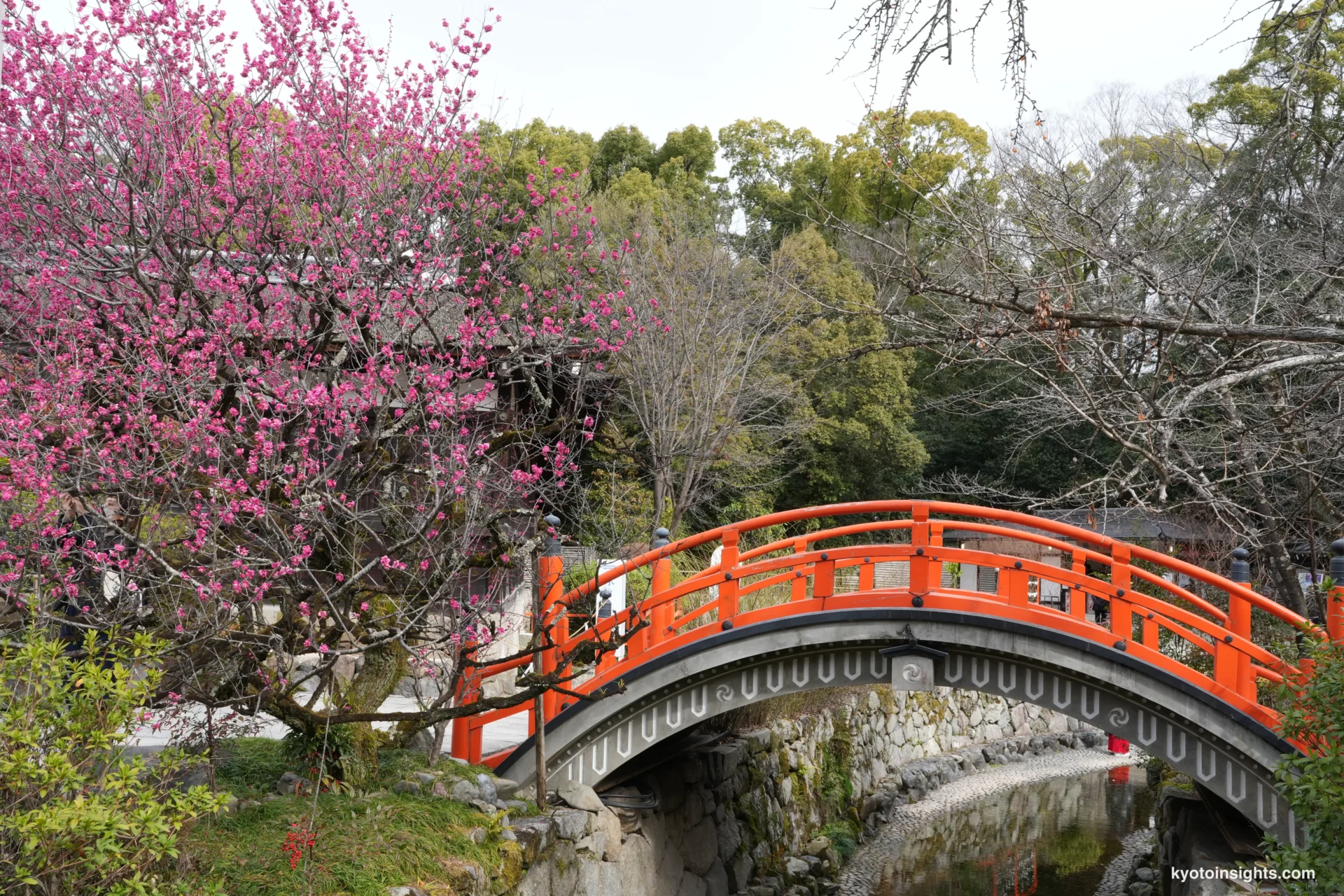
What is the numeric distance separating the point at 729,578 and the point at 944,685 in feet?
5.64

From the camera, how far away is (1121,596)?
23.1 feet

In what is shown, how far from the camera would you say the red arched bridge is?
680 centimetres

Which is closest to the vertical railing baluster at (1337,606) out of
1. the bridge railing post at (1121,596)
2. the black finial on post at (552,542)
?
the bridge railing post at (1121,596)

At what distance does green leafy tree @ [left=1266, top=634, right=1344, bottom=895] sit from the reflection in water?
563 cm

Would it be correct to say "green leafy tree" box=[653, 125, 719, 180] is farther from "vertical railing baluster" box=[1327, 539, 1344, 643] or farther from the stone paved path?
"vertical railing baluster" box=[1327, 539, 1344, 643]

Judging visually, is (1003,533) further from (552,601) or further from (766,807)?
(766,807)

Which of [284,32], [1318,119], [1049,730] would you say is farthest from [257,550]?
[1049,730]

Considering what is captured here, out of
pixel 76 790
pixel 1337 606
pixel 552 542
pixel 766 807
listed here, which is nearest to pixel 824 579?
pixel 552 542

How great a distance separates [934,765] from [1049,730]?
4.41m

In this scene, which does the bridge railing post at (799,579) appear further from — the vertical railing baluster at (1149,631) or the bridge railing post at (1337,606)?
the bridge railing post at (1337,606)

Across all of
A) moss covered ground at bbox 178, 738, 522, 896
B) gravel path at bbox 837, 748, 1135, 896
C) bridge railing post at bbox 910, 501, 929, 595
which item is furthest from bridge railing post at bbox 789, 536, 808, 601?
gravel path at bbox 837, 748, 1135, 896

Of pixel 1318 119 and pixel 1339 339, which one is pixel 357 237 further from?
pixel 1318 119

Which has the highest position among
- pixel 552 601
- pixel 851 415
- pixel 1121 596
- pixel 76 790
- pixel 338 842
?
pixel 851 415

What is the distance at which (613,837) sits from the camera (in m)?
7.77
